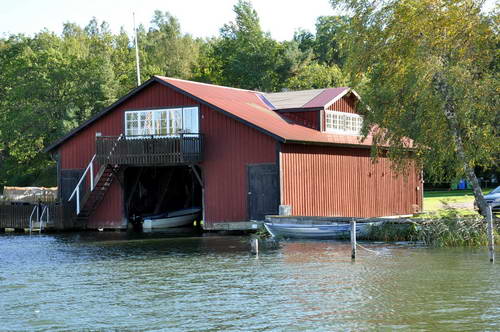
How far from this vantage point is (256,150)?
39.0 m

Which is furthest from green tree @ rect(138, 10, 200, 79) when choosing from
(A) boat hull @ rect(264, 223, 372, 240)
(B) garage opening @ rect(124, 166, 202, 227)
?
(A) boat hull @ rect(264, 223, 372, 240)

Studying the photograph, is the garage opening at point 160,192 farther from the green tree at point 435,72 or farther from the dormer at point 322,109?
the green tree at point 435,72

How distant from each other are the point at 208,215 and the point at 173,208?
9072mm

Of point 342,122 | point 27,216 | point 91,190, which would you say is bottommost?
point 27,216

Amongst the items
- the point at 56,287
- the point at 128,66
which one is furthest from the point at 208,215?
the point at 128,66

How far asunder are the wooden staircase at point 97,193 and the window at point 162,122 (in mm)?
2132

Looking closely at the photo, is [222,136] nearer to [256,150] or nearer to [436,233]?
[256,150]

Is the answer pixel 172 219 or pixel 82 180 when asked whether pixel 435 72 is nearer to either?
pixel 172 219

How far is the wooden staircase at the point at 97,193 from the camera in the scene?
42.7 m

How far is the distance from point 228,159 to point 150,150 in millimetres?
3959

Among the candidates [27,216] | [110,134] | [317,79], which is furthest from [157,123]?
[317,79]

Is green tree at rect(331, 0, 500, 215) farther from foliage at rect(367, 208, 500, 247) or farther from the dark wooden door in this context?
the dark wooden door

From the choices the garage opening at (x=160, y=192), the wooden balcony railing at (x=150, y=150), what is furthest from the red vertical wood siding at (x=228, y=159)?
the garage opening at (x=160, y=192)

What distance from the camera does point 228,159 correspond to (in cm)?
3988
